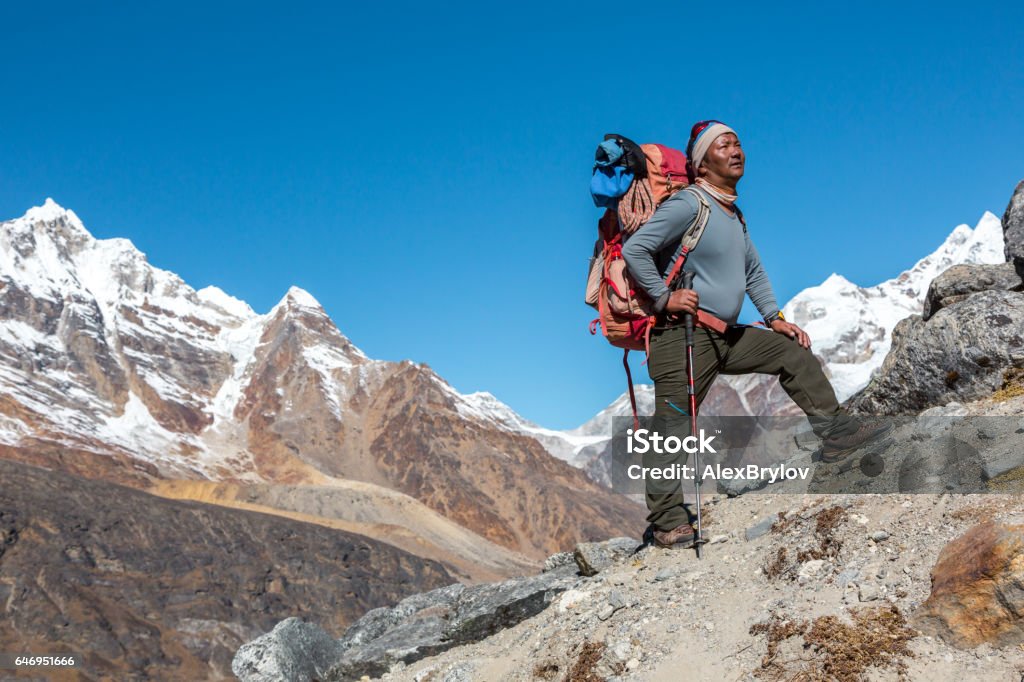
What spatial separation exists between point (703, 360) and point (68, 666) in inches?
1923

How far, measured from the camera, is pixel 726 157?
6.05 m

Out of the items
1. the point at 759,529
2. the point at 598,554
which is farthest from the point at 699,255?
the point at 598,554

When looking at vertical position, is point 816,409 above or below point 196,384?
below

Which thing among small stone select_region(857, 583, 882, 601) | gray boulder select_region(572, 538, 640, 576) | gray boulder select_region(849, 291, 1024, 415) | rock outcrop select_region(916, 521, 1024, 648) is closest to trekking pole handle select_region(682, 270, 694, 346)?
small stone select_region(857, 583, 882, 601)

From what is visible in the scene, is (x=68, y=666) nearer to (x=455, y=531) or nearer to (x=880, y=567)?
(x=880, y=567)

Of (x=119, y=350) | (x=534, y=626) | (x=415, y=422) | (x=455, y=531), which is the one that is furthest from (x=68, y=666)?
(x=119, y=350)

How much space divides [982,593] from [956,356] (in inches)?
156

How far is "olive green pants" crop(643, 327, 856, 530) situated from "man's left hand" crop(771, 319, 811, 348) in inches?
2.1

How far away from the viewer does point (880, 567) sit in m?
5.05

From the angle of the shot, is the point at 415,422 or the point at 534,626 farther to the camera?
the point at 415,422

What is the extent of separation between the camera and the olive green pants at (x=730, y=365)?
5977mm

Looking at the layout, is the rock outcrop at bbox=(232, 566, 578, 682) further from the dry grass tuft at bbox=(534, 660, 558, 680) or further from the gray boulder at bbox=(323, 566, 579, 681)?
the dry grass tuft at bbox=(534, 660, 558, 680)

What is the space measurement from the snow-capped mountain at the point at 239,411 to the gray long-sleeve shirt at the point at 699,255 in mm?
107204

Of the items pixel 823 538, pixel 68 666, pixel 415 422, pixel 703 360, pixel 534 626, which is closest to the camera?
pixel 823 538
